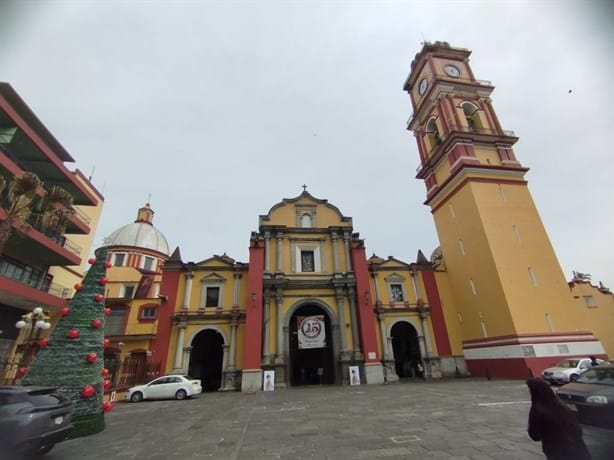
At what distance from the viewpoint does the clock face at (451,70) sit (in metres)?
26.8

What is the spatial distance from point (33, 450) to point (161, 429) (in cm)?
354

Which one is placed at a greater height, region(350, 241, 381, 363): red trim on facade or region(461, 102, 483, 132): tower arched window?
region(461, 102, 483, 132): tower arched window

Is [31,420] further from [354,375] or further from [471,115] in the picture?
[471,115]

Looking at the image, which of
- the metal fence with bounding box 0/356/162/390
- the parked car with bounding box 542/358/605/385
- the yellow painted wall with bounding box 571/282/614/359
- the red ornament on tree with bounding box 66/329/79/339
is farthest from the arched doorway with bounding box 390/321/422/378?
the red ornament on tree with bounding box 66/329/79/339

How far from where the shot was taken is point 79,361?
768cm

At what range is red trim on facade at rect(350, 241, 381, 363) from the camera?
739 inches

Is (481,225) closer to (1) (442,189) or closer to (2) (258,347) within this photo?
(1) (442,189)

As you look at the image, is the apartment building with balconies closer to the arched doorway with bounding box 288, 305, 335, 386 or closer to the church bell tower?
the arched doorway with bounding box 288, 305, 335, 386

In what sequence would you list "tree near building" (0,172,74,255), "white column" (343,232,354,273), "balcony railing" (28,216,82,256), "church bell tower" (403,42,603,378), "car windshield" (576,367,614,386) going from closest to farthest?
"car windshield" (576,367,614,386)
"tree near building" (0,172,74,255)
"church bell tower" (403,42,603,378)
"balcony railing" (28,216,82,256)
"white column" (343,232,354,273)

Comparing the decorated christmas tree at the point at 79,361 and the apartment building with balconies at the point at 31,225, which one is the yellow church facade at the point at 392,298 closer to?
the apartment building with balconies at the point at 31,225

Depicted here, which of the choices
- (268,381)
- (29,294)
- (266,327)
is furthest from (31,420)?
(29,294)

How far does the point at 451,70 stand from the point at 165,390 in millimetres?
34621

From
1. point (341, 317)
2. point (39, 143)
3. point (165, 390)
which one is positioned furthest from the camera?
point (341, 317)

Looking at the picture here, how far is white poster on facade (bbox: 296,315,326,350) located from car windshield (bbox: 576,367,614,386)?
13963 mm
